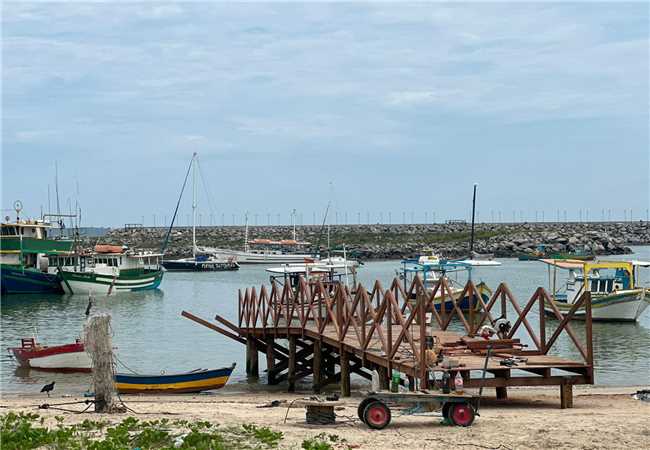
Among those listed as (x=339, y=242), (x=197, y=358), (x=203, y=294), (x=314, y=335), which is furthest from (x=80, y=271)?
(x=339, y=242)

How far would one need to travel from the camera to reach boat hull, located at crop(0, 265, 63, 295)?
7562 cm

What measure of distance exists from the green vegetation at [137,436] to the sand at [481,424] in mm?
651

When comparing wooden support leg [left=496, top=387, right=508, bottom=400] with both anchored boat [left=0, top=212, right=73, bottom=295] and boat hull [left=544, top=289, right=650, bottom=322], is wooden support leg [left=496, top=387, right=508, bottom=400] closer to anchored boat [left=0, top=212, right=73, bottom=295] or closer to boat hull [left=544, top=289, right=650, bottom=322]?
boat hull [left=544, top=289, right=650, bottom=322]

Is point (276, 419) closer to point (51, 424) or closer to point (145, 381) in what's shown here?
point (51, 424)

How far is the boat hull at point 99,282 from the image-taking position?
249ft

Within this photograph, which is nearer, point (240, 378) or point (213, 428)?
point (213, 428)

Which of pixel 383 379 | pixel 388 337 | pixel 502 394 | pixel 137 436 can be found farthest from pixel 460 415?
pixel 502 394

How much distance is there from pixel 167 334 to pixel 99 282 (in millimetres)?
30615

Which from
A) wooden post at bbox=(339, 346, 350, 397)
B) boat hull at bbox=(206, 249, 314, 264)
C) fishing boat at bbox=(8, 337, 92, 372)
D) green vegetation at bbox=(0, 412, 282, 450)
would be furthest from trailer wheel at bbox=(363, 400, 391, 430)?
boat hull at bbox=(206, 249, 314, 264)

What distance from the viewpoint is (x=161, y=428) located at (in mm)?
16078

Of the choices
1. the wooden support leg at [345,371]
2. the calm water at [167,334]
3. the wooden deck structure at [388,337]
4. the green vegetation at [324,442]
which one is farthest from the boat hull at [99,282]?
the green vegetation at [324,442]

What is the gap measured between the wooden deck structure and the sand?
91 centimetres

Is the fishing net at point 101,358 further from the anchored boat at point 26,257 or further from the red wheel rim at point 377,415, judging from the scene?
the anchored boat at point 26,257

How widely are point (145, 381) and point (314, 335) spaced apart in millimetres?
4943
